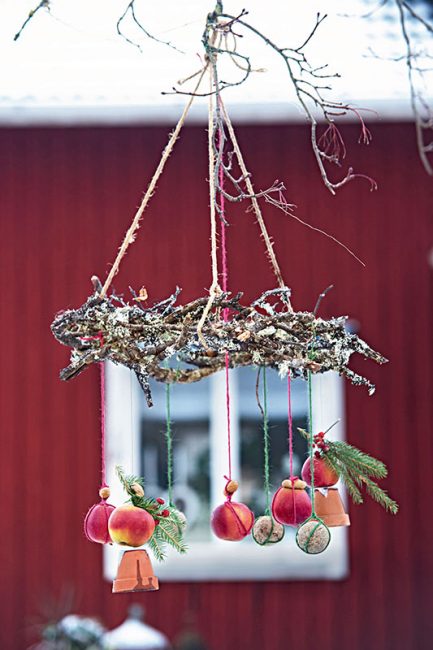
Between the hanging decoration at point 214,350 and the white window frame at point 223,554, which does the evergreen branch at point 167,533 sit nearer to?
the hanging decoration at point 214,350

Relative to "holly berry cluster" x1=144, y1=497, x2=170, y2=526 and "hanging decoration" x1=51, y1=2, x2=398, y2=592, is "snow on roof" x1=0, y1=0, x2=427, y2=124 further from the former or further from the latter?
"holly berry cluster" x1=144, y1=497, x2=170, y2=526

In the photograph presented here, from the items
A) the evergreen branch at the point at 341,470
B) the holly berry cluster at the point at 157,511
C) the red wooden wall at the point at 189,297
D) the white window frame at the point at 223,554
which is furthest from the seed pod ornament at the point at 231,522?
the red wooden wall at the point at 189,297

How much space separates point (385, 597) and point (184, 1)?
125 inches

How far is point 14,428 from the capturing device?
219 inches

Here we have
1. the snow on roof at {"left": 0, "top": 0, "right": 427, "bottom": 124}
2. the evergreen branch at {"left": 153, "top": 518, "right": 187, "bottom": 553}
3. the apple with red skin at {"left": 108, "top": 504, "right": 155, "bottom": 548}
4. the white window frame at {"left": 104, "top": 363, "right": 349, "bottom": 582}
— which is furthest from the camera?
the white window frame at {"left": 104, "top": 363, "right": 349, "bottom": 582}

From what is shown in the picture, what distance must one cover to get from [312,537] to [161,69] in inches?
147

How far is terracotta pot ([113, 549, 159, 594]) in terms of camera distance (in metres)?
2.24

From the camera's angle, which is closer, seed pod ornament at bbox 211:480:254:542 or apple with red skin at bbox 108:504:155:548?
apple with red skin at bbox 108:504:155:548

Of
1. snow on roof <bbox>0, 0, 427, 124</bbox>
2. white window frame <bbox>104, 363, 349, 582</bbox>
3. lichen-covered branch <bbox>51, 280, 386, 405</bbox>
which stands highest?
snow on roof <bbox>0, 0, 427, 124</bbox>

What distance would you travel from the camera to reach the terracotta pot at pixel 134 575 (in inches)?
88.4

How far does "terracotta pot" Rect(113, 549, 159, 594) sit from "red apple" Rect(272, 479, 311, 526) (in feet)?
0.99

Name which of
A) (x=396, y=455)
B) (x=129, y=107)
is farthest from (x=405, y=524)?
(x=129, y=107)

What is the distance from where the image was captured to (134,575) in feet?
7.41

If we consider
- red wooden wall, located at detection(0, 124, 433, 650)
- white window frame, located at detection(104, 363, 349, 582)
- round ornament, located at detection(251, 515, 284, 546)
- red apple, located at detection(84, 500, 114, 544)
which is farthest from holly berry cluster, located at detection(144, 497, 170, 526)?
red wooden wall, located at detection(0, 124, 433, 650)
